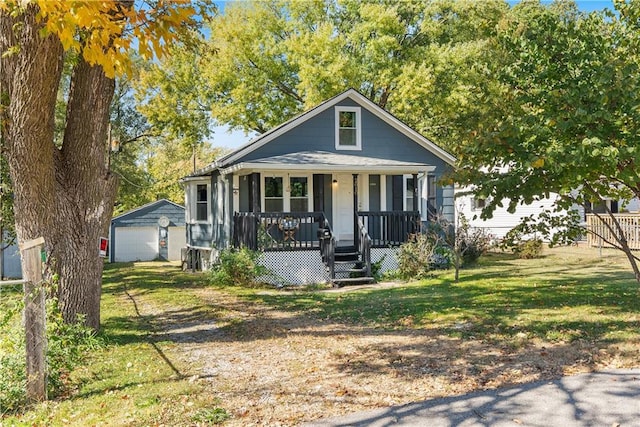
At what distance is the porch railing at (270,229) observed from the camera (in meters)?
13.9

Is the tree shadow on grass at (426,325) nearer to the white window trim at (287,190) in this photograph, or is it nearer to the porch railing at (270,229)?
the porch railing at (270,229)

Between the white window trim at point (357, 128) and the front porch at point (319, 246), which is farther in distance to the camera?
the white window trim at point (357, 128)

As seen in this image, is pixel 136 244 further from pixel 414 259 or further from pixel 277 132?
pixel 414 259

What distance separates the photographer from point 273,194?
636 inches

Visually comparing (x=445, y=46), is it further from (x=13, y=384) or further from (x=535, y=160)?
(x=13, y=384)

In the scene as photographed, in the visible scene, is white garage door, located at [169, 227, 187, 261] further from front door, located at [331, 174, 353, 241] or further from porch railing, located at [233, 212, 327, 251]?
porch railing, located at [233, 212, 327, 251]

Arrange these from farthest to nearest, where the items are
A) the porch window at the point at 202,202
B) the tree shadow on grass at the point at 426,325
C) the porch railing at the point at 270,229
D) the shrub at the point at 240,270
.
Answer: the porch window at the point at 202,202 → the porch railing at the point at 270,229 → the shrub at the point at 240,270 → the tree shadow on grass at the point at 426,325

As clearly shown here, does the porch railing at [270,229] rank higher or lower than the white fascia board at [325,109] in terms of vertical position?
lower

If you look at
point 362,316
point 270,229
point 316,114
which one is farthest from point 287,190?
point 362,316

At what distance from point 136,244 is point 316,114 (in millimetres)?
14550

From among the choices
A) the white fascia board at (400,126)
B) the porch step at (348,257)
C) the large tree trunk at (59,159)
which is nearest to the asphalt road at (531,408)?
the large tree trunk at (59,159)

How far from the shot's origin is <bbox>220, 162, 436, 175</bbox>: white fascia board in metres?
13.9

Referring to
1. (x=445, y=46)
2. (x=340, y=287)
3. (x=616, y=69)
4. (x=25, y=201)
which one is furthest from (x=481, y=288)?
(x=445, y=46)

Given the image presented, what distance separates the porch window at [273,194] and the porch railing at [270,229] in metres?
1.32
